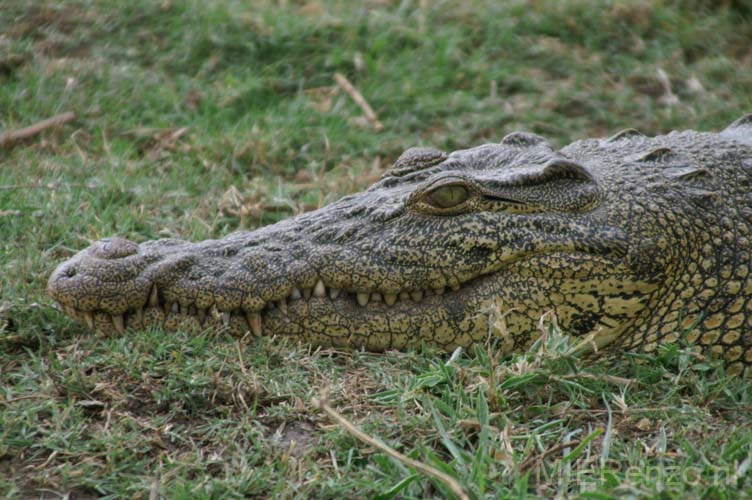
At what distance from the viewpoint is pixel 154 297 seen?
3.67 m

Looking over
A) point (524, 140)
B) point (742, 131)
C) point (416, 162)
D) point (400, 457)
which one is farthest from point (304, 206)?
point (400, 457)

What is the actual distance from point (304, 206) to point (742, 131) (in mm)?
2419

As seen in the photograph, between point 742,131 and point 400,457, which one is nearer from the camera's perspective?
point 400,457

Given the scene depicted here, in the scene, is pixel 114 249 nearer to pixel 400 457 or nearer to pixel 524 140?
pixel 400 457

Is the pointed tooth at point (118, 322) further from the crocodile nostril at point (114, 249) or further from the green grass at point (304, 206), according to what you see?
the crocodile nostril at point (114, 249)

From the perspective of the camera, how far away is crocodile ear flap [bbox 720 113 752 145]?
4.51 meters

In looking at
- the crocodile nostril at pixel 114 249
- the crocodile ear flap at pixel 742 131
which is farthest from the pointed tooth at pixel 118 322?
the crocodile ear flap at pixel 742 131

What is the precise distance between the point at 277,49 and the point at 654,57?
3.14 meters

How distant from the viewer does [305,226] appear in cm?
391

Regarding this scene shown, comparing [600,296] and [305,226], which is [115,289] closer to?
[305,226]

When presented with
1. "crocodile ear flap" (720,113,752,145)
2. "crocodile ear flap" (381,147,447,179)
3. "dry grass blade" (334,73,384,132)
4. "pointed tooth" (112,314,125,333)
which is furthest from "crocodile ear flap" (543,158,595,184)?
"dry grass blade" (334,73,384,132)

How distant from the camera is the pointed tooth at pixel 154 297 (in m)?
3.65

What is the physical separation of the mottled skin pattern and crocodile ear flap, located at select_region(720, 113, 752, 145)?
2.41ft

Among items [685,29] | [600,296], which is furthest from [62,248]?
[685,29]
